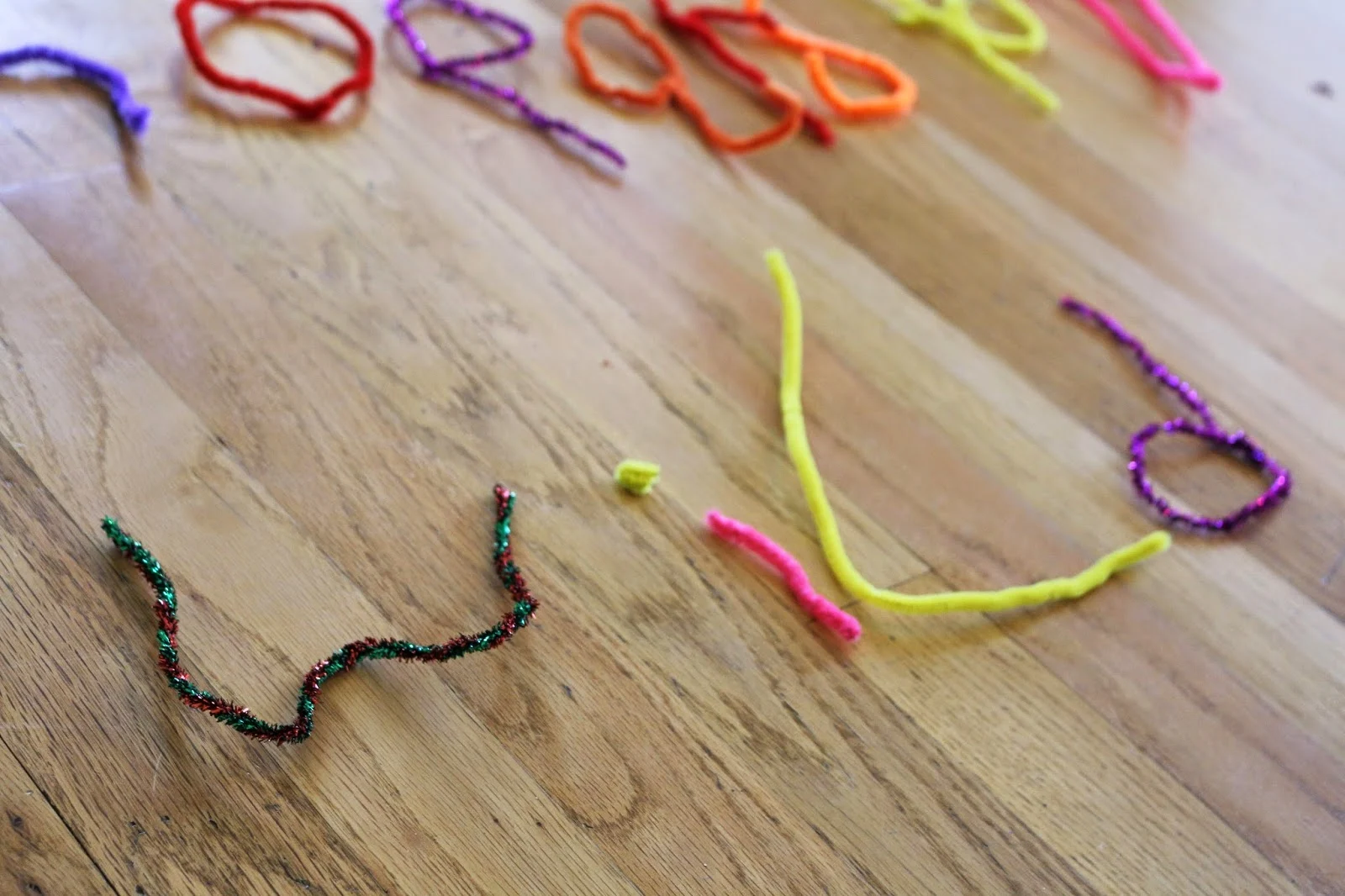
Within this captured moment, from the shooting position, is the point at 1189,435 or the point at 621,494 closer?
the point at 621,494

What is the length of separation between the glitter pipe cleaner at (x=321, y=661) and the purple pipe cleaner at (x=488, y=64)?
1.38ft

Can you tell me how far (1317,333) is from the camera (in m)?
1.14

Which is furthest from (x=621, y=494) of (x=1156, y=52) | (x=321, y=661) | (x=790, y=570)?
(x=1156, y=52)

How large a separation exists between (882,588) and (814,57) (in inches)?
24.4

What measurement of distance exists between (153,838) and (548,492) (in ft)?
1.06

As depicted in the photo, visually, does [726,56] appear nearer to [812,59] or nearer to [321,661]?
[812,59]

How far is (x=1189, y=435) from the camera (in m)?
1.04

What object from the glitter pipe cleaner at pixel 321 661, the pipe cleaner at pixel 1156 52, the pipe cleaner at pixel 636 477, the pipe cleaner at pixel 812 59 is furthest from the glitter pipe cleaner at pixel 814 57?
the glitter pipe cleaner at pixel 321 661

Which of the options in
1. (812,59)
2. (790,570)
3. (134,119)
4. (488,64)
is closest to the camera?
(790,570)

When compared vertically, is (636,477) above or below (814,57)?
below

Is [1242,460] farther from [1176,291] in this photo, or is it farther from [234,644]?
[234,644]

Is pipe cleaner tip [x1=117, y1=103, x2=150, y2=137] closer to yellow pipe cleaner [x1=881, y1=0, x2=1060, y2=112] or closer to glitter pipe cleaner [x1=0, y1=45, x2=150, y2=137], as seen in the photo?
glitter pipe cleaner [x1=0, y1=45, x2=150, y2=137]

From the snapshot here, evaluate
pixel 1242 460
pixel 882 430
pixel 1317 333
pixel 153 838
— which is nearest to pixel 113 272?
pixel 153 838

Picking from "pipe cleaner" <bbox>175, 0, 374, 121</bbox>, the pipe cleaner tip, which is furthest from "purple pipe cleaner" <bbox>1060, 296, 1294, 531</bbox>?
the pipe cleaner tip
